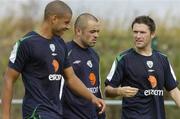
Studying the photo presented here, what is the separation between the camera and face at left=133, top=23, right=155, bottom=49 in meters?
9.32

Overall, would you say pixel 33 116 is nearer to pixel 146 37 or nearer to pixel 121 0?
pixel 146 37

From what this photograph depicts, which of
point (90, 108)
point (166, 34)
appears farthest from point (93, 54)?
point (166, 34)

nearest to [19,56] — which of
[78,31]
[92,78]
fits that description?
[92,78]

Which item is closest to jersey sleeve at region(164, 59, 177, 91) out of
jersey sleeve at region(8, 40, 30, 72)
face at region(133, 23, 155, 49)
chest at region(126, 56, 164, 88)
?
chest at region(126, 56, 164, 88)

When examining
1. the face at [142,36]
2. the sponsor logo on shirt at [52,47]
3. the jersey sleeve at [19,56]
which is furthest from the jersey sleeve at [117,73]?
the jersey sleeve at [19,56]

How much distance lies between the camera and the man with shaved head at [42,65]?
26.9 feet

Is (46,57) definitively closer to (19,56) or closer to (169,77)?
(19,56)

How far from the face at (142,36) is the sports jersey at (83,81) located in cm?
67

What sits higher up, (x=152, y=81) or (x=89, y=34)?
(x=89, y=34)

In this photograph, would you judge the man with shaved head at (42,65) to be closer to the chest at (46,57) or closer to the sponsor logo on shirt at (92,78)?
the chest at (46,57)

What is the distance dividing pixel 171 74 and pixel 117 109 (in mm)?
3598

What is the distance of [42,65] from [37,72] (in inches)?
3.4

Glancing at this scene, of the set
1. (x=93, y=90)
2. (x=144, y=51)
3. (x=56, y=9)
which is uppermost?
(x=56, y=9)

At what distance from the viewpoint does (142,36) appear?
30.6 feet
